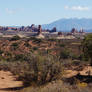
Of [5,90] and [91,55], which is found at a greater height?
[91,55]

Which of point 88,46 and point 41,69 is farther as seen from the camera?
point 88,46

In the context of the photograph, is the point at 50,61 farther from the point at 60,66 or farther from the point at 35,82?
the point at 35,82

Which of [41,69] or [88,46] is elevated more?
[88,46]

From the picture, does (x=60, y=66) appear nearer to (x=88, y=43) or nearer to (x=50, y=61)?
(x=50, y=61)

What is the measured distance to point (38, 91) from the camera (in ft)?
30.1

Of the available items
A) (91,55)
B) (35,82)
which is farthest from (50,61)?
(91,55)

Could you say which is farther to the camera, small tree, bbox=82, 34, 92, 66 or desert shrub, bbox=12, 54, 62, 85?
small tree, bbox=82, 34, 92, 66

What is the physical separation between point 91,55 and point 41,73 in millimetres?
6297

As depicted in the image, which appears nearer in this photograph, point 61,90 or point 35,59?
point 61,90

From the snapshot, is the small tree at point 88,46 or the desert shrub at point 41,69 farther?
the small tree at point 88,46

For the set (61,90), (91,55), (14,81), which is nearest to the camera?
(61,90)

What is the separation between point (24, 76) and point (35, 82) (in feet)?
2.85

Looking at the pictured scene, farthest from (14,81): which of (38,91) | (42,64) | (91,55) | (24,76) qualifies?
(38,91)

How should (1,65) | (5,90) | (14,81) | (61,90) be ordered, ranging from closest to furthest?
1. (61,90)
2. (5,90)
3. (14,81)
4. (1,65)
